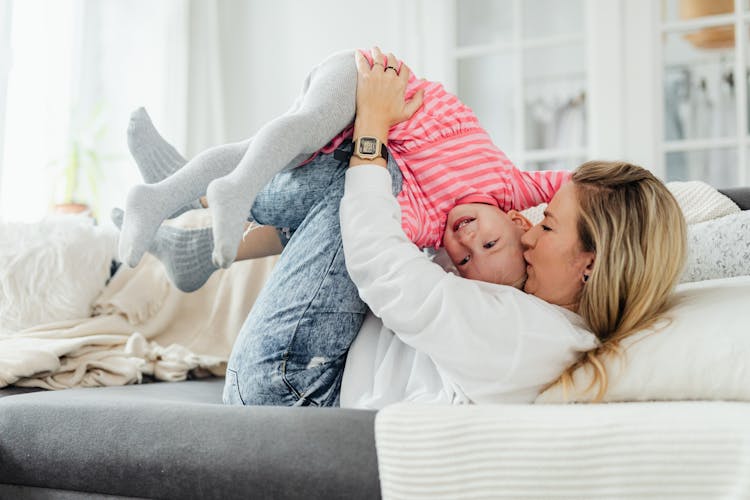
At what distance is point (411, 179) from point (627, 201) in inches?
15.3

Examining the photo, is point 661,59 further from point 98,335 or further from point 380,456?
point 380,456

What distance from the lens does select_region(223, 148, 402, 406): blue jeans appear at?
4.44 ft

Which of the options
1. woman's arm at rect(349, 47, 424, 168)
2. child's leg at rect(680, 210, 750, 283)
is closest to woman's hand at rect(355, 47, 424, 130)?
woman's arm at rect(349, 47, 424, 168)

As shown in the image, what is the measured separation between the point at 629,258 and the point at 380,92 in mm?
487

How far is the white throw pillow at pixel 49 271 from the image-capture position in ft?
Answer: 6.82

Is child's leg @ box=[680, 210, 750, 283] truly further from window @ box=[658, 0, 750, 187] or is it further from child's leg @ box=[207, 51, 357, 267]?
window @ box=[658, 0, 750, 187]

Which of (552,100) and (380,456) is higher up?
(552,100)

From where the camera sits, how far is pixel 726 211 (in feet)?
5.57

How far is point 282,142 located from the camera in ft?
4.20

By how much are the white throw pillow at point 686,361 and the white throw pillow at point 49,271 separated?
138 centimetres

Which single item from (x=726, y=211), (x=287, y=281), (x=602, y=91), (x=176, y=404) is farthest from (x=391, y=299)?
(x=602, y=91)

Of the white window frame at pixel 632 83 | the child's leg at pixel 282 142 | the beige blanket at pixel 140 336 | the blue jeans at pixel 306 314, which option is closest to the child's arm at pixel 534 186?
the blue jeans at pixel 306 314

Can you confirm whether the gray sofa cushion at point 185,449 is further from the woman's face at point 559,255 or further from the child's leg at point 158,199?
the woman's face at point 559,255

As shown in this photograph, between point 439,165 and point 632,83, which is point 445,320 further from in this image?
point 632,83
